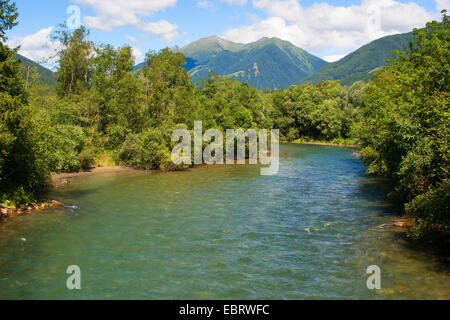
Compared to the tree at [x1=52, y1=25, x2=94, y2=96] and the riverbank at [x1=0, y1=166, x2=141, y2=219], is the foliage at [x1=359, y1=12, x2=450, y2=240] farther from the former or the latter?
the tree at [x1=52, y1=25, x2=94, y2=96]

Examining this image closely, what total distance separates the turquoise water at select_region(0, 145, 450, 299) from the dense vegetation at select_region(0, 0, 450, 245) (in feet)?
10.9

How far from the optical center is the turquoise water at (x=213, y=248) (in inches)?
605

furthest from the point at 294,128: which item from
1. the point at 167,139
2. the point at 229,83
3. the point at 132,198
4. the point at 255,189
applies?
the point at 132,198

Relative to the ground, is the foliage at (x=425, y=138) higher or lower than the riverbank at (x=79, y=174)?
higher

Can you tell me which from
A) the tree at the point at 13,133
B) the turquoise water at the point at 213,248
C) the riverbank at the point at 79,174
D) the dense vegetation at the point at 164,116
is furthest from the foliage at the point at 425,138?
the riverbank at the point at 79,174

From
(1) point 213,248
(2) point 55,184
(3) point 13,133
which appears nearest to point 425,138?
(1) point 213,248

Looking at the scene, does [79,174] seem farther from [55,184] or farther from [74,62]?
[74,62]

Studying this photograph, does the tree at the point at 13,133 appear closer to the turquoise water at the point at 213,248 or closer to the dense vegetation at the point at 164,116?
the dense vegetation at the point at 164,116

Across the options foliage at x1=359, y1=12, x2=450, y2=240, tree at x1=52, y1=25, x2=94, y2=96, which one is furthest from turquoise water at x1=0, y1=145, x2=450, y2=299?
tree at x1=52, y1=25, x2=94, y2=96

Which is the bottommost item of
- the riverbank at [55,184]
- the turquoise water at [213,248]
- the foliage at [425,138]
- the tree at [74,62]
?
the turquoise water at [213,248]

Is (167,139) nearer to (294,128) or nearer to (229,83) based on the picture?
(229,83)

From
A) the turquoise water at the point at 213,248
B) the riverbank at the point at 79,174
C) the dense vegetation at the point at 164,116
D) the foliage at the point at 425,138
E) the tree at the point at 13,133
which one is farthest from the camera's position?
the riverbank at the point at 79,174

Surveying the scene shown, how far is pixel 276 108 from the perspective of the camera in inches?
5054

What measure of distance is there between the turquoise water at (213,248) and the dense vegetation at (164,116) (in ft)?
10.9
